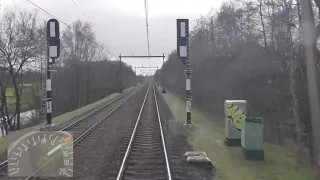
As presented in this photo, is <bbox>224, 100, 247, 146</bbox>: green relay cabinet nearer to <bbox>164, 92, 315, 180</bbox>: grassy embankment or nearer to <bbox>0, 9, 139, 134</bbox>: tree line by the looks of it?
<bbox>164, 92, 315, 180</bbox>: grassy embankment

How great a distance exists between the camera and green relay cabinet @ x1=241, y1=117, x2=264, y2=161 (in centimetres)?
1134

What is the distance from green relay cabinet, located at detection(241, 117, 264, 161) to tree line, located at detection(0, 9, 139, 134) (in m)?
12.8

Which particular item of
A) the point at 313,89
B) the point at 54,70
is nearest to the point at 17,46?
the point at 54,70

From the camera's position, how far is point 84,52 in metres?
56.1

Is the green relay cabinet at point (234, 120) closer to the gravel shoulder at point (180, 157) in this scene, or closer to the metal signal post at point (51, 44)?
the gravel shoulder at point (180, 157)

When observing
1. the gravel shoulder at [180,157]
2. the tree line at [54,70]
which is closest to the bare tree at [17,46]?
the tree line at [54,70]

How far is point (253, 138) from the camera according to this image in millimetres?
11422

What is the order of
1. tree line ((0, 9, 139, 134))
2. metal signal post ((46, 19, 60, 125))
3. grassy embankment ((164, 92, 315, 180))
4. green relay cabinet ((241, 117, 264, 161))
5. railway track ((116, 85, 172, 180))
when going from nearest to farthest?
1. railway track ((116, 85, 172, 180))
2. grassy embankment ((164, 92, 315, 180))
3. green relay cabinet ((241, 117, 264, 161))
4. metal signal post ((46, 19, 60, 125))
5. tree line ((0, 9, 139, 134))

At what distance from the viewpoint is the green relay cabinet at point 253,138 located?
11.3 metres

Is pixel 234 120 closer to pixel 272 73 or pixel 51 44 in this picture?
pixel 272 73

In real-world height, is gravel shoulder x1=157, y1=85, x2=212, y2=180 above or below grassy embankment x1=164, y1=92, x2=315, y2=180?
above

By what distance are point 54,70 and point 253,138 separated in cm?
1270

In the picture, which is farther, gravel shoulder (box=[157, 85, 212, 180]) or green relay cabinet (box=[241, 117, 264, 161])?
green relay cabinet (box=[241, 117, 264, 161])

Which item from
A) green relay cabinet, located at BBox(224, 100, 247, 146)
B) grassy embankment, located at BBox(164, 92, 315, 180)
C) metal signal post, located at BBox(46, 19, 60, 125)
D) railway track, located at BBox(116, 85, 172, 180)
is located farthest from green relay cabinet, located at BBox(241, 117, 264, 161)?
metal signal post, located at BBox(46, 19, 60, 125)
